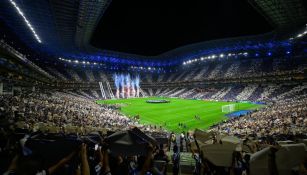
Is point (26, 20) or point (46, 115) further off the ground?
point (26, 20)

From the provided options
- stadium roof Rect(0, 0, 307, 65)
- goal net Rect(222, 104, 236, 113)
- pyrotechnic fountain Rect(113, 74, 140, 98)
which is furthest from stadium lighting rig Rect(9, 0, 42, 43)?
goal net Rect(222, 104, 236, 113)

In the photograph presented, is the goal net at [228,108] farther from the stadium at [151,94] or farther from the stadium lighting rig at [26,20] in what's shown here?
the stadium lighting rig at [26,20]

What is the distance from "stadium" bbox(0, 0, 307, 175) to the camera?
5137mm

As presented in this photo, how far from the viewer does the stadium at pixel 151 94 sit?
16.9 ft

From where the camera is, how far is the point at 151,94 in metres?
105

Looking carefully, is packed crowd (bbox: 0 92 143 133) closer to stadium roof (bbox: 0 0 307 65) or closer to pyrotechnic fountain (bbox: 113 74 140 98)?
stadium roof (bbox: 0 0 307 65)

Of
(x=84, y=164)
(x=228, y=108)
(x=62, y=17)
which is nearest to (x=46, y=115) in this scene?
(x=84, y=164)

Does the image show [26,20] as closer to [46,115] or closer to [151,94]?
[46,115]

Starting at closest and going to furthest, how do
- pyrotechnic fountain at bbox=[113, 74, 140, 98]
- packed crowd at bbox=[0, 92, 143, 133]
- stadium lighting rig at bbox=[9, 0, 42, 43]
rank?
packed crowd at bbox=[0, 92, 143, 133]
stadium lighting rig at bbox=[9, 0, 42, 43]
pyrotechnic fountain at bbox=[113, 74, 140, 98]

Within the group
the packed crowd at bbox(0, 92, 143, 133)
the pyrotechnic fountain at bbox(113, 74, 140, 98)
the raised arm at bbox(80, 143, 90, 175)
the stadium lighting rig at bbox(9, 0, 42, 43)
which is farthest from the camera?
the pyrotechnic fountain at bbox(113, 74, 140, 98)

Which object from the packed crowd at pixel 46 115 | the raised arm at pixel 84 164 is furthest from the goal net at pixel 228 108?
the raised arm at pixel 84 164

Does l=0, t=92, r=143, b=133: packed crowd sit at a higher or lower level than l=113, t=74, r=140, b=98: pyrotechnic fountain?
lower

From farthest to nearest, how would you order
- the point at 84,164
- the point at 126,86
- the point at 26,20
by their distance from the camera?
1. the point at 126,86
2. the point at 26,20
3. the point at 84,164

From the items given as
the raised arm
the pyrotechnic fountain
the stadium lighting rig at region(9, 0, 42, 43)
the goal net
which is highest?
the stadium lighting rig at region(9, 0, 42, 43)
